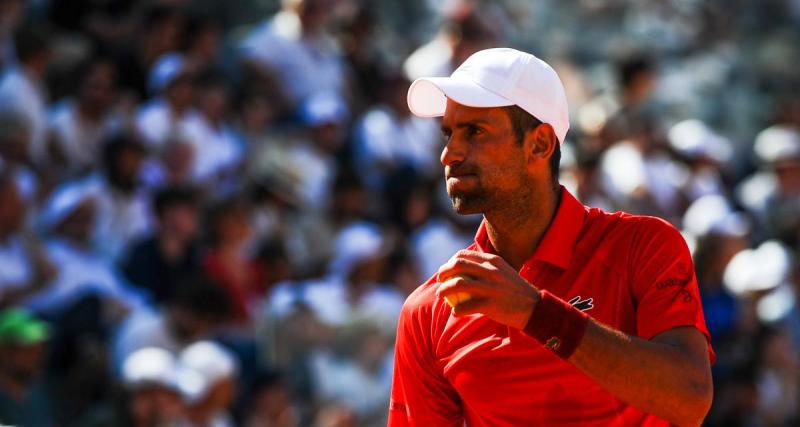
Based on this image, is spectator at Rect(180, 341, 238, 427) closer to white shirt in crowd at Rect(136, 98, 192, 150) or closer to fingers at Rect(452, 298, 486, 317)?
white shirt in crowd at Rect(136, 98, 192, 150)

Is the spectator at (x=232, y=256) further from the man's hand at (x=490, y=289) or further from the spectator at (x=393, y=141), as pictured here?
the man's hand at (x=490, y=289)

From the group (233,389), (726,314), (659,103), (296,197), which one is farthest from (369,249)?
(659,103)

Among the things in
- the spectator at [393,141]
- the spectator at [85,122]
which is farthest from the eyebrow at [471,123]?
the spectator at [393,141]

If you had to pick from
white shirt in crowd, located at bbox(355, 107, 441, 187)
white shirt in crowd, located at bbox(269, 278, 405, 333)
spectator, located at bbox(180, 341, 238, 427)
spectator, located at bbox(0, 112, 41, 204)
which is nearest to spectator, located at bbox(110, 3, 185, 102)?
spectator, located at bbox(0, 112, 41, 204)

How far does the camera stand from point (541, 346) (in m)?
3.33

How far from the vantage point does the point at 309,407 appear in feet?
26.7

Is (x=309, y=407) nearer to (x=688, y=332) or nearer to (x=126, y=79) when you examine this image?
(x=126, y=79)

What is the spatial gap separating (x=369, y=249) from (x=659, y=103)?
5634 mm

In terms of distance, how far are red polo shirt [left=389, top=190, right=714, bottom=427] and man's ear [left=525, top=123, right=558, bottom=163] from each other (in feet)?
0.51

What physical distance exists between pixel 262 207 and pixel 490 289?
6388 mm

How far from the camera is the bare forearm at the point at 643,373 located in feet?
9.52

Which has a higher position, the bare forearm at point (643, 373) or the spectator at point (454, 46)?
the spectator at point (454, 46)

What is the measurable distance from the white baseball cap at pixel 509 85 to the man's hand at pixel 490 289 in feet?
1.79

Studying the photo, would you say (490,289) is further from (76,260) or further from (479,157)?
(76,260)
